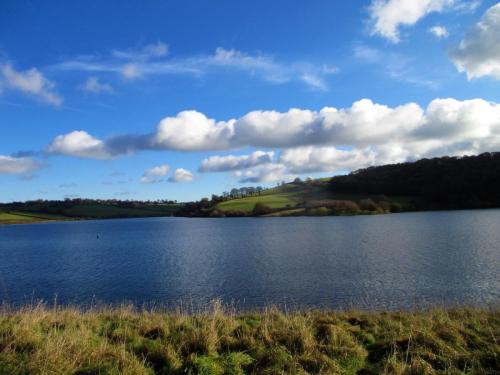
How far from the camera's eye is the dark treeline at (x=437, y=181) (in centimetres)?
11719

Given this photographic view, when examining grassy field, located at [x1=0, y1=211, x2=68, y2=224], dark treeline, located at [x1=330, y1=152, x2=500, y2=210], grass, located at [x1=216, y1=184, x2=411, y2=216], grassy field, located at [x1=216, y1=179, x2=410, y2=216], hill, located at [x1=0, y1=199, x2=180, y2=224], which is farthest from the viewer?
hill, located at [x1=0, y1=199, x2=180, y2=224]

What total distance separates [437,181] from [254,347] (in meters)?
137

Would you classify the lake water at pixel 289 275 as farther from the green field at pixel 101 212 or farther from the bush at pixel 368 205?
the green field at pixel 101 212

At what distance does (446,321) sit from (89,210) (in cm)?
19667

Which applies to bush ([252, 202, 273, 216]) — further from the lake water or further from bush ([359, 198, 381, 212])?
the lake water

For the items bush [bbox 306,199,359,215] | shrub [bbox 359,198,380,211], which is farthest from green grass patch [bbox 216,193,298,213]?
shrub [bbox 359,198,380,211]

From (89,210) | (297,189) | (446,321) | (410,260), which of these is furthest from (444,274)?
(89,210)

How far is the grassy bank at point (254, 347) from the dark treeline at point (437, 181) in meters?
119

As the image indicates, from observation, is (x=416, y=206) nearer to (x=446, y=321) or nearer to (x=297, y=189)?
(x=297, y=189)

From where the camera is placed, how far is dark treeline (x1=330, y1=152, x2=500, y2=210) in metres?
117

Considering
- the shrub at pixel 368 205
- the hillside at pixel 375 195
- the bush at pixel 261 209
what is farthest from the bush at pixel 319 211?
the bush at pixel 261 209

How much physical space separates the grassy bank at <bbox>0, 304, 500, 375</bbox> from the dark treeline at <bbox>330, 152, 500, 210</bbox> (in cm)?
11934

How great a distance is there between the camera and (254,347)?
28.8ft

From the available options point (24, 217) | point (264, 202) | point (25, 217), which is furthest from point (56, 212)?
point (264, 202)
